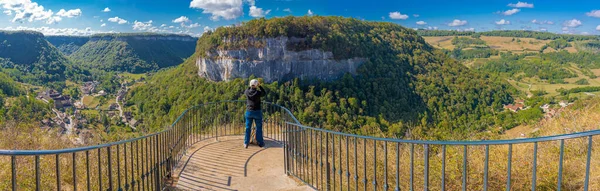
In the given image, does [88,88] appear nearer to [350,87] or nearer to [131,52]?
[131,52]

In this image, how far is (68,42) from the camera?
568ft

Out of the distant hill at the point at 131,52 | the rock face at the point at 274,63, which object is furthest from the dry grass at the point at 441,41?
the distant hill at the point at 131,52

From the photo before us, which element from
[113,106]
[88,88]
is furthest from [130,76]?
[113,106]

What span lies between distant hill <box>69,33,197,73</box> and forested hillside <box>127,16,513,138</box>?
264 ft

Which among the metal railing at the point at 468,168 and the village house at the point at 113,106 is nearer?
the metal railing at the point at 468,168

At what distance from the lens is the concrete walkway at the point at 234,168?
17.4 ft

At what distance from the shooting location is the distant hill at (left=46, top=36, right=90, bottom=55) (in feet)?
554

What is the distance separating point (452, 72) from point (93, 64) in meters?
134

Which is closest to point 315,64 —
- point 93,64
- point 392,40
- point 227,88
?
point 227,88

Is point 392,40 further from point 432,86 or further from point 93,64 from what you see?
point 93,64

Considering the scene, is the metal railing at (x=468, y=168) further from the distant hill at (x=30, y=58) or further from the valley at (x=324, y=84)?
the distant hill at (x=30, y=58)

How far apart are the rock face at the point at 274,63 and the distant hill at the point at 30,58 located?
71155 mm

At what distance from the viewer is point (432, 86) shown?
52250 mm

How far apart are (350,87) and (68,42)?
181093 mm
